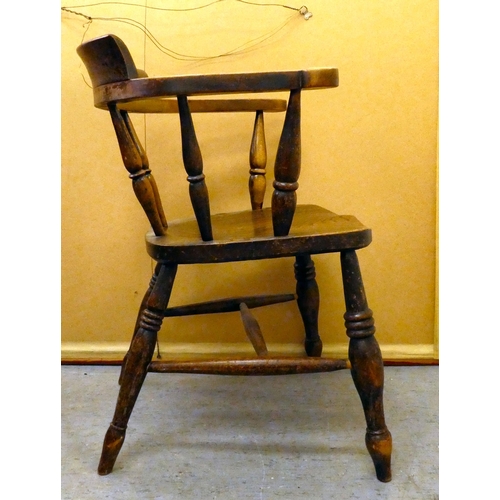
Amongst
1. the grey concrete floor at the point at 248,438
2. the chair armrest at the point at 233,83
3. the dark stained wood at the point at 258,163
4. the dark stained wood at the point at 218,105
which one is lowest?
the grey concrete floor at the point at 248,438

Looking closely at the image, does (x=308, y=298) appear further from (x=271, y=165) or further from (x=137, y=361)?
(x=137, y=361)

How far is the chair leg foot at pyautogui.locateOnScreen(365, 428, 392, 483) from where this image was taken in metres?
0.89

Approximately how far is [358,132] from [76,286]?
0.83 m

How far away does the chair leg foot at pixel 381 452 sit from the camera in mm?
893

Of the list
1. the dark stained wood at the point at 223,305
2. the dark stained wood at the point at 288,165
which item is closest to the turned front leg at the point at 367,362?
the dark stained wood at the point at 288,165

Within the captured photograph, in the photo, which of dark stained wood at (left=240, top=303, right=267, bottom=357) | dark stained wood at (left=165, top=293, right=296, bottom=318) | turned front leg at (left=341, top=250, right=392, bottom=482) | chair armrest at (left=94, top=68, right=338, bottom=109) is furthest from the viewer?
dark stained wood at (left=165, top=293, right=296, bottom=318)

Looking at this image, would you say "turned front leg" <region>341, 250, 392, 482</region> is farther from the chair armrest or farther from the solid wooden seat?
the chair armrest

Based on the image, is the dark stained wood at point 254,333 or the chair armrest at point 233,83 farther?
the dark stained wood at point 254,333

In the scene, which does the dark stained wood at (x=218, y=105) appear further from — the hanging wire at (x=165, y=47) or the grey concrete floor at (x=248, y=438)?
the grey concrete floor at (x=248, y=438)

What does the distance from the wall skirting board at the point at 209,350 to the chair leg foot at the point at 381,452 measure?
19.1 inches

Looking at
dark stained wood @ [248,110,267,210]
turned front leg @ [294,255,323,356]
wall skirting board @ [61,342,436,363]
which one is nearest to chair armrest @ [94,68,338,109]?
dark stained wood @ [248,110,267,210]

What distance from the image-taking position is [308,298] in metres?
1.26

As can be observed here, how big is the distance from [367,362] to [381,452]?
16 cm

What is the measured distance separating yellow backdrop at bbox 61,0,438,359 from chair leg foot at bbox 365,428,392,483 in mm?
487
